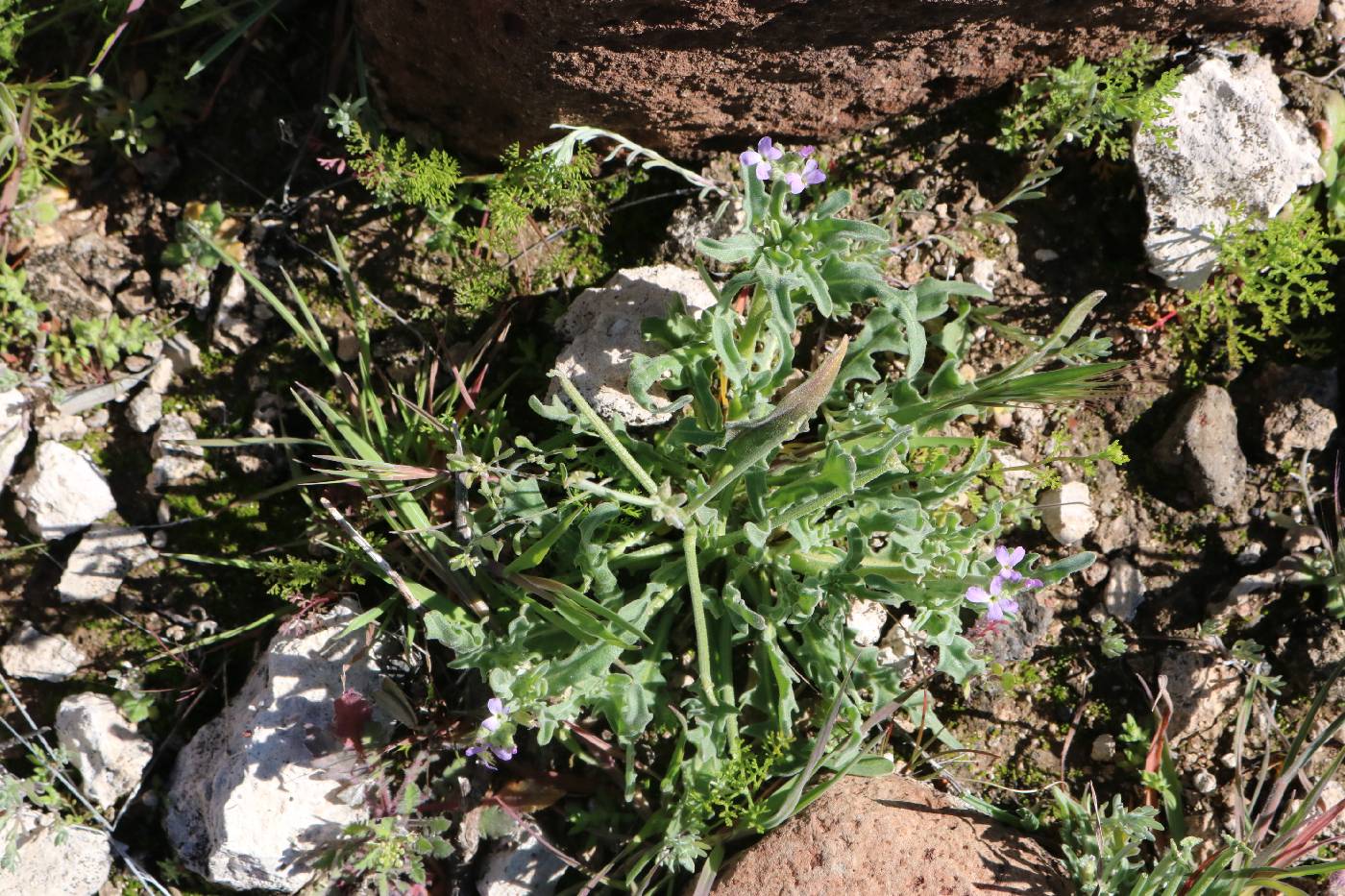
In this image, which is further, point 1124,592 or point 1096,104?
point 1124,592

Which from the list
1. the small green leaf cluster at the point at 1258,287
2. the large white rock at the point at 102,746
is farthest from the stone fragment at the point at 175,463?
the small green leaf cluster at the point at 1258,287

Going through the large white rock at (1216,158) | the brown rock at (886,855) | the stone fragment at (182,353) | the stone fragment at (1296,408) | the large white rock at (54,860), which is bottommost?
the large white rock at (54,860)

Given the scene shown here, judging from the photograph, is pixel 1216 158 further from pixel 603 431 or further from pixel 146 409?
pixel 146 409

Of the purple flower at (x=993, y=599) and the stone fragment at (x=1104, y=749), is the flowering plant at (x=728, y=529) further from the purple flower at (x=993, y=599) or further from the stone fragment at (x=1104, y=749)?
the stone fragment at (x=1104, y=749)

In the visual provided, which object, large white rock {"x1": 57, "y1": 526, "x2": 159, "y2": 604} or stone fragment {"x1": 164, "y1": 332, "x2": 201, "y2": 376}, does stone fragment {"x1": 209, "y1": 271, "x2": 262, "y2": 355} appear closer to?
stone fragment {"x1": 164, "y1": 332, "x2": 201, "y2": 376}

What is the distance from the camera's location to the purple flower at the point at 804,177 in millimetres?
2775

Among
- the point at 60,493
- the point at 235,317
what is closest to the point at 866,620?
the point at 235,317

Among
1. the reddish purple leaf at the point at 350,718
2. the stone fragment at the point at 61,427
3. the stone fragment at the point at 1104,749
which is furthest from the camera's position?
the stone fragment at the point at 61,427

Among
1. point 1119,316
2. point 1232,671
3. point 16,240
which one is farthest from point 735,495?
point 16,240

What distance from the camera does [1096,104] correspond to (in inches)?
139

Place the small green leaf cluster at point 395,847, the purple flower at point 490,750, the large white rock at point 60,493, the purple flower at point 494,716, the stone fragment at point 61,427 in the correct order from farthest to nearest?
the stone fragment at point 61,427
the large white rock at point 60,493
the small green leaf cluster at point 395,847
the purple flower at point 490,750
the purple flower at point 494,716

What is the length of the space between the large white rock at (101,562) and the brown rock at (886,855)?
2.38m

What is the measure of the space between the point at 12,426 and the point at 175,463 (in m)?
0.61

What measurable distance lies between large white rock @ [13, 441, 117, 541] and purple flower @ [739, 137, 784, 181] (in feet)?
8.71
